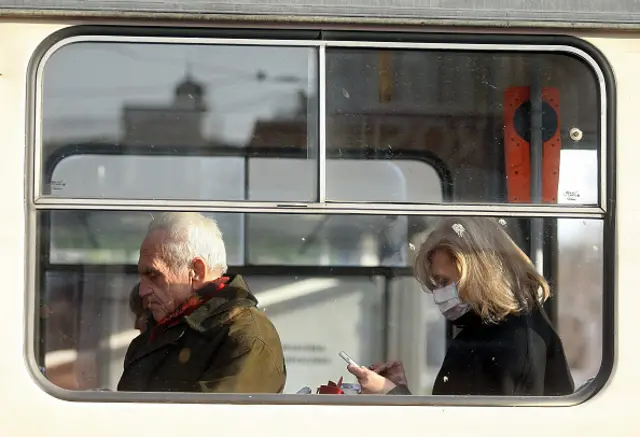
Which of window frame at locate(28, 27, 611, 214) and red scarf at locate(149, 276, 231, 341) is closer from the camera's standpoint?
window frame at locate(28, 27, 611, 214)

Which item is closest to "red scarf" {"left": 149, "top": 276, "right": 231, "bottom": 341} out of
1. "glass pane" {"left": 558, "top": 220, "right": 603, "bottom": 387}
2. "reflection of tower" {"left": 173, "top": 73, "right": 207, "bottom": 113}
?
"reflection of tower" {"left": 173, "top": 73, "right": 207, "bottom": 113}

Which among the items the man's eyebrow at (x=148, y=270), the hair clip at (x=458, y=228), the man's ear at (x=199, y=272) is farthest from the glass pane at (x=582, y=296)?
the man's eyebrow at (x=148, y=270)

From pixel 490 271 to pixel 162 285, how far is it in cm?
100

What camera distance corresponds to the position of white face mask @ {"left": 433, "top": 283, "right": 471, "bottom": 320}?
309 cm

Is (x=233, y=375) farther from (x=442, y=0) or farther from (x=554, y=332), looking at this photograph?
(x=442, y=0)

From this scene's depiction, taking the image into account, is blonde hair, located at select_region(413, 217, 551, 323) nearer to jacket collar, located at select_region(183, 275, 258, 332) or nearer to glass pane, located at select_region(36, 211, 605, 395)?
glass pane, located at select_region(36, 211, 605, 395)

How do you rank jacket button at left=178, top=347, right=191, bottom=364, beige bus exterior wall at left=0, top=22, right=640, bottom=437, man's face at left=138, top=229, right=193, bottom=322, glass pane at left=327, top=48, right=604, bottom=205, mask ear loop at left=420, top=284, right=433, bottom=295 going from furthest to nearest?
mask ear loop at left=420, top=284, right=433, bottom=295 → man's face at left=138, top=229, right=193, bottom=322 → jacket button at left=178, top=347, right=191, bottom=364 → glass pane at left=327, top=48, right=604, bottom=205 → beige bus exterior wall at left=0, top=22, right=640, bottom=437

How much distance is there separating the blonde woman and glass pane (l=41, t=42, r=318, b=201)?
1.86 feet

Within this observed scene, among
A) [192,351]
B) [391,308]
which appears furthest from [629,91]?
[192,351]

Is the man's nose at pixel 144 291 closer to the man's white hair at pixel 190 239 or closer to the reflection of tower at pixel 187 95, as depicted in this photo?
the man's white hair at pixel 190 239

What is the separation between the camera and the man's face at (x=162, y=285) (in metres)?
3.03

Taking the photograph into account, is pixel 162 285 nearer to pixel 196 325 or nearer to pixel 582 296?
pixel 196 325

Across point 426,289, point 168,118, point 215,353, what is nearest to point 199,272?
point 215,353

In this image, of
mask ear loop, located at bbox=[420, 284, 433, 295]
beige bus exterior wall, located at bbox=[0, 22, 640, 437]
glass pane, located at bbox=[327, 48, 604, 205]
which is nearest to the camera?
beige bus exterior wall, located at bbox=[0, 22, 640, 437]
